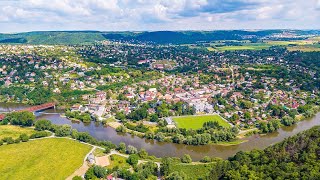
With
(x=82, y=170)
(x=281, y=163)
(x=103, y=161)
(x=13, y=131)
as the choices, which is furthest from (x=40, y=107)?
(x=281, y=163)

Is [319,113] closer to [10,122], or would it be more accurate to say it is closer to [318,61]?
[318,61]

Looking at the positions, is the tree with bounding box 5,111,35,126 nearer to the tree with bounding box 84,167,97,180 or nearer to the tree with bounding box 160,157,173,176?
the tree with bounding box 84,167,97,180

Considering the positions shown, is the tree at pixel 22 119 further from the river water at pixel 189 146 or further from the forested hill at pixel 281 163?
the forested hill at pixel 281 163

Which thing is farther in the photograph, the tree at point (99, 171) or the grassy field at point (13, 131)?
the grassy field at point (13, 131)

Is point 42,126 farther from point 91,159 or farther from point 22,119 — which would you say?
point 91,159

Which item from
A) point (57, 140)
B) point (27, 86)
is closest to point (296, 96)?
point (57, 140)

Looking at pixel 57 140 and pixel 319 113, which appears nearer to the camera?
pixel 57 140

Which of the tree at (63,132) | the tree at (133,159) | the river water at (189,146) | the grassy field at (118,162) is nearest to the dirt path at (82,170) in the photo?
the grassy field at (118,162)
